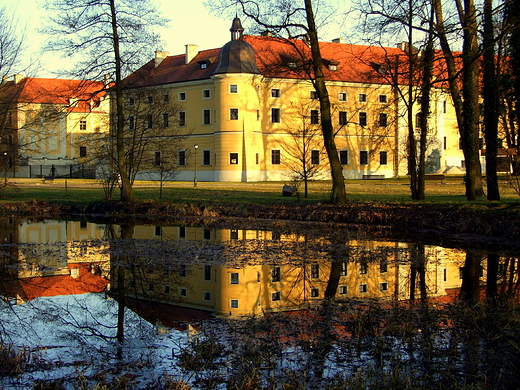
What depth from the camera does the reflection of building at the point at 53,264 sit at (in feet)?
33.6

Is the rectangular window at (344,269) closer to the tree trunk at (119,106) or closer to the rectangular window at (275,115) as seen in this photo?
the tree trunk at (119,106)

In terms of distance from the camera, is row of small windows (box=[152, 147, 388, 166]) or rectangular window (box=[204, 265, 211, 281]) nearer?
rectangular window (box=[204, 265, 211, 281])

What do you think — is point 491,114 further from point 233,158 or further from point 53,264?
point 233,158

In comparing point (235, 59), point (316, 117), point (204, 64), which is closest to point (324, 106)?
point (316, 117)

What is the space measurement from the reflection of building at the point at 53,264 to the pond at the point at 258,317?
0.16 feet

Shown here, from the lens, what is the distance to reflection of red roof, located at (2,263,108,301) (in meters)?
9.88

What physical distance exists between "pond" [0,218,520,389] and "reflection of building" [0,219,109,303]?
0.05 m

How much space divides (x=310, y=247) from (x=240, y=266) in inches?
122

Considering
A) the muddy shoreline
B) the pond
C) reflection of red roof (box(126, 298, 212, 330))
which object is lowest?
reflection of red roof (box(126, 298, 212, 330))

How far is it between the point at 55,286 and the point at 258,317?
13.1ft

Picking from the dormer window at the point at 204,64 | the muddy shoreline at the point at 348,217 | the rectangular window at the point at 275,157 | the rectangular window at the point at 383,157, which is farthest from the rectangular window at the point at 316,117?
the dormer window at the point at 204,64

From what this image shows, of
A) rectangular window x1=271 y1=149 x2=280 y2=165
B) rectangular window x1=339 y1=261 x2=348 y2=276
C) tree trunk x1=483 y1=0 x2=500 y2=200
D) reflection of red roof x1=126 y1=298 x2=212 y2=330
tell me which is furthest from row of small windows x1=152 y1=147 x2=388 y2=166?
reflection of red roof x1=126 y1=298 x2=212 y2=330

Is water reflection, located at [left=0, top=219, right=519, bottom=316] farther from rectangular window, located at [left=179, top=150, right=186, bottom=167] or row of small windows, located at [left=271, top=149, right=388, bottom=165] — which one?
→ rectangular window, located at [left=179, top=150, right=186, bottom=167]

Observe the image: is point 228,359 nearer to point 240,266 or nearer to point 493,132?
point 240,266
